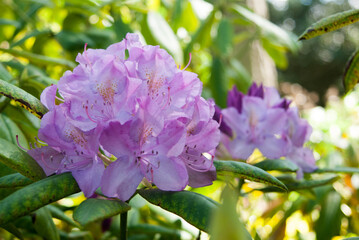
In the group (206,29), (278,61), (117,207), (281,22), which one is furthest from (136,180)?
(281,22)

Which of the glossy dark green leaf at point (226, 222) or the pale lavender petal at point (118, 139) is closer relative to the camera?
the glossy dark green leaf at point (226, 222)

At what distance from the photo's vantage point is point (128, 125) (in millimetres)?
524

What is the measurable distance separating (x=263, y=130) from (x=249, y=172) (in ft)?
1.13

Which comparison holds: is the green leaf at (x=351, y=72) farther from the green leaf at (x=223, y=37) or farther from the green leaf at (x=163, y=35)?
the green leaf at (x=223, y=37)

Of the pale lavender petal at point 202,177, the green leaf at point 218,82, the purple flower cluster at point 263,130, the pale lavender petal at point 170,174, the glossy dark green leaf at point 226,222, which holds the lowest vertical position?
the green leaf at point 218,82

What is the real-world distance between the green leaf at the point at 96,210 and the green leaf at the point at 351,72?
405 mm

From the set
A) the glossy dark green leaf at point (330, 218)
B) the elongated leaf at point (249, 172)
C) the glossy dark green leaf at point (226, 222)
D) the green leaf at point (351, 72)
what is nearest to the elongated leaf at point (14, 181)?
the elongated leaf at point (249, 172)

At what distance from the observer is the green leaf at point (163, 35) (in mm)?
1112

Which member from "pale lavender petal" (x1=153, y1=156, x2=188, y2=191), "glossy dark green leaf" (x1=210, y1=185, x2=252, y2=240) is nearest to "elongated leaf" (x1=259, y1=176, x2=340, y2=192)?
"pale lavender petal" (x1=153, y1=156, x2=188, y2=191)

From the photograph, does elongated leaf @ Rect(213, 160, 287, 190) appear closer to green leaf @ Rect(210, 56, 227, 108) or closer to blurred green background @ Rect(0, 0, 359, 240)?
blurred green background @ Rect(0, 0, 359, 240)

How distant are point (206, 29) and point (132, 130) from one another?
2.82ft

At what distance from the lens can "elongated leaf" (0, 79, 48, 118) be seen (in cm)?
53

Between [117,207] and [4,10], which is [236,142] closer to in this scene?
[117,207]

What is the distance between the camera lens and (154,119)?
1.74 ft
